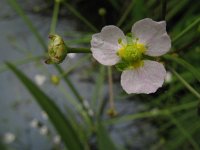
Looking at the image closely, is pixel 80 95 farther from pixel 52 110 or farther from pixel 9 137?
pixel 52 110

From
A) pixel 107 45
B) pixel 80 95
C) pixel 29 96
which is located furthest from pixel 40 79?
pixel 107 45

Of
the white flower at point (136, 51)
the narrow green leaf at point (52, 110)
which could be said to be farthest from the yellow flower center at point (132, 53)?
the narrow green leaf at point (52, 110)

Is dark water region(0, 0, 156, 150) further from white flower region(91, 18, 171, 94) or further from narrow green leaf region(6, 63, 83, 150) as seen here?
white flower region(91, 18, 171, 94)

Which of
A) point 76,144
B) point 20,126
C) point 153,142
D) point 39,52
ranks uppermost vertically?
point 39,52

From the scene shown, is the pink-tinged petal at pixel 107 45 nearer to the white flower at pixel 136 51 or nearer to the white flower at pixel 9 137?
the white flower at pixel 136 51

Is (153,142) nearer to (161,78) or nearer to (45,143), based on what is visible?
(45,143)

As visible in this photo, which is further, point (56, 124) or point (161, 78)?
point (56, 124)

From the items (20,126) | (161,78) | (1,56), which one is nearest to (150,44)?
(161,78)

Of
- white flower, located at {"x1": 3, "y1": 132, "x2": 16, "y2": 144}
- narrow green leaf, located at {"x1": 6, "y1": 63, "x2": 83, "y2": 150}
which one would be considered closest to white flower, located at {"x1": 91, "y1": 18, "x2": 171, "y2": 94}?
narrow green leaf, located at {"x1": 6, "y1": 63, "x2": 83, "y2": 150}
